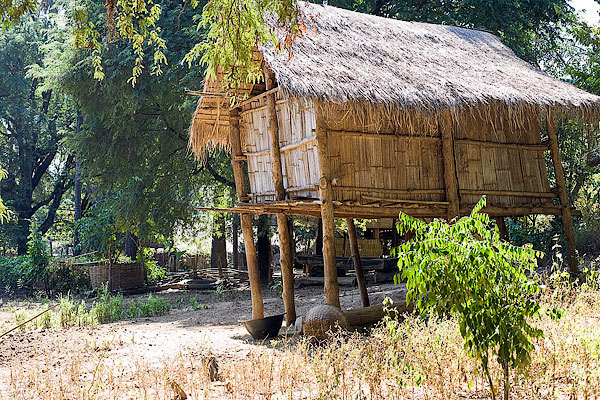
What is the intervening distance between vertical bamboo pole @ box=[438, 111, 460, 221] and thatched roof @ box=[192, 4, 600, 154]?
2.15ft

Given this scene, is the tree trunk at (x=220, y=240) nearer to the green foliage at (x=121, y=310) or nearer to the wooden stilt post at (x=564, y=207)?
the green foliage at (x=121, y=310)

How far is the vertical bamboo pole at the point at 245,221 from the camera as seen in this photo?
1097 centimetres

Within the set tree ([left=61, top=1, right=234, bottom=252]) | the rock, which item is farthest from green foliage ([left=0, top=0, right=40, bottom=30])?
tree ([left=61, top=1, right=234, bottom=252])

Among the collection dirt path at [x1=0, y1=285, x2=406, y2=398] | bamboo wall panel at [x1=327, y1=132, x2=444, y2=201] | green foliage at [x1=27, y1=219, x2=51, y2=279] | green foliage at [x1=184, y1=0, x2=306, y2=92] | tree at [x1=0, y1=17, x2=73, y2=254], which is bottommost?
dirt path at [x1=0, y1=285, x2=406, y2=398]

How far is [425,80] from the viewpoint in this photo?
32.5 ft

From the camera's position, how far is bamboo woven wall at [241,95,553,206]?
379 inches

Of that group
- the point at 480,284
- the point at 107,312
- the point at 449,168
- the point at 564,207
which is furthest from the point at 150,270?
the point at 480,284

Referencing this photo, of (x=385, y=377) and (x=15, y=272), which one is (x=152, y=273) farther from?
(x=385, y=377)

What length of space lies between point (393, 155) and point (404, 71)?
142 centimetres

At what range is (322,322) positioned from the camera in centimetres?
855

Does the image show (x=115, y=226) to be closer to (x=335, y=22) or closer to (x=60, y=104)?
(x=335, y=22)

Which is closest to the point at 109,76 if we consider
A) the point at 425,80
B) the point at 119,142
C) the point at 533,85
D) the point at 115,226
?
the point at 119,142

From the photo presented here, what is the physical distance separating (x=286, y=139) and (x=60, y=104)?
69.7 ft

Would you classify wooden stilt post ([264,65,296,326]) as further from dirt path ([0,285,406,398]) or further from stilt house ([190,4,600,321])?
dirt path ([0,285,406,398])
